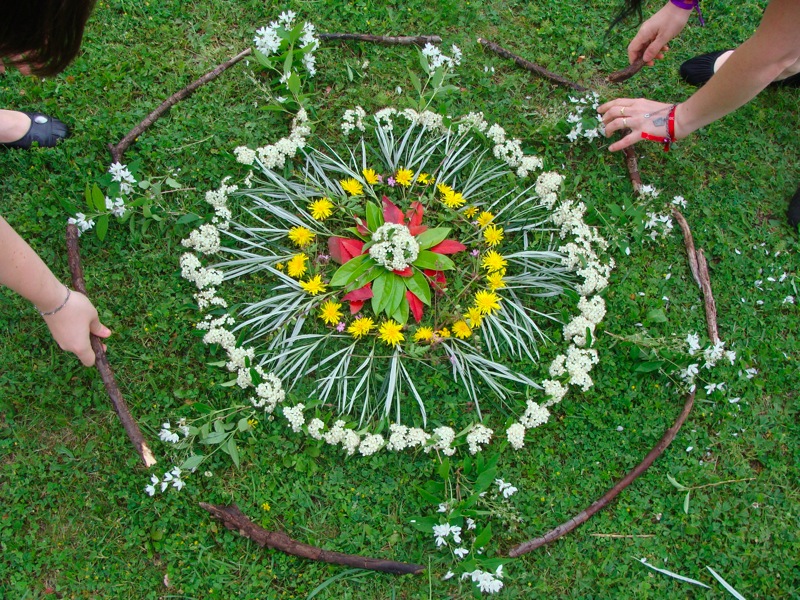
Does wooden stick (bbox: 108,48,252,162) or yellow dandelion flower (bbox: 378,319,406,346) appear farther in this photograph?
wooden stick (bbox: 108,48,252,162)

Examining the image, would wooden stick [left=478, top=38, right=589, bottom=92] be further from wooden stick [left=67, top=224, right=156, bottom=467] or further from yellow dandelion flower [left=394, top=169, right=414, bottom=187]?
wooden stick [left=67, top=224, right=156, bottom=467]

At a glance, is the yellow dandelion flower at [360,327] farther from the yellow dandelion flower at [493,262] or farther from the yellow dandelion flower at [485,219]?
the yellow dandelion flower at [485,219]

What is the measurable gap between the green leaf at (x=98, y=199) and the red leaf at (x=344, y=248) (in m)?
1.07

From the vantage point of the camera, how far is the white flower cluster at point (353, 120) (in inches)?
119

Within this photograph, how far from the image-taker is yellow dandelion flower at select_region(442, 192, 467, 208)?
292cm

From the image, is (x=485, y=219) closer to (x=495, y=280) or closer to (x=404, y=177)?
(x=495, y=280)

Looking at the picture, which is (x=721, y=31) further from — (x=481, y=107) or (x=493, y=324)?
(x=493, y=324)

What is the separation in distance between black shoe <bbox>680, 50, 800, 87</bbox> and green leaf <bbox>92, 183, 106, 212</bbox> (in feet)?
10.4

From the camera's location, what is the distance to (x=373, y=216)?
2.83 metres

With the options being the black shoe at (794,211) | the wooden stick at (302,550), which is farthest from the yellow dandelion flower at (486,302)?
the black shoe at (794,211)

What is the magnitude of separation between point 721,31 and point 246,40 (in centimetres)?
276

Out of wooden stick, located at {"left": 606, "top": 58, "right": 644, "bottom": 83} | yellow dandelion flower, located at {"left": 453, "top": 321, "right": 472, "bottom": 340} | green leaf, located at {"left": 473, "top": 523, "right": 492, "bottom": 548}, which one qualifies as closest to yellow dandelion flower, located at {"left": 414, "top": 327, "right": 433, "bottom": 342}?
yellow dandelion flower, located at {"left": 453, "top": 321, "right": 472, "bottom": 340}

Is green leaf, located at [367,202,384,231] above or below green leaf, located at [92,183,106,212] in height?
above

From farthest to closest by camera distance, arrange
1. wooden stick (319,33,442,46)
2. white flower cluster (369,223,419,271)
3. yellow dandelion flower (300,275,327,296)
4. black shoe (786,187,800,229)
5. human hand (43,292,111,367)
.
A: wooden stick (319,33,442,46) → black shoe (786,187,800,229) → yellow dandelion flower (300,275,327,296) → white flower cluster (369,223,419,271) → human hand (43,292,111,367)
